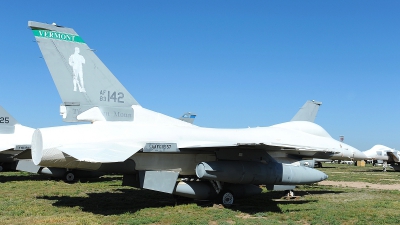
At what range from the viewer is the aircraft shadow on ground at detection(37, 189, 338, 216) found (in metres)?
11.2

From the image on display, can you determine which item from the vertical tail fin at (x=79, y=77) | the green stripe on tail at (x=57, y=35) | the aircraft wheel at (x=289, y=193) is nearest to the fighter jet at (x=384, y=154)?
the aircraft wheel at (x=289, y=193)

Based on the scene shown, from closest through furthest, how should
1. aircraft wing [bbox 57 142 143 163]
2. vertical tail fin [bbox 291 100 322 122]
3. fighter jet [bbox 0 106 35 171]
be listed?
aircraft wing [bbox 57 142 143 163], vertical tail fin [bbox 291 100 322 122], fighter jet [bbox 0 106 35 171]

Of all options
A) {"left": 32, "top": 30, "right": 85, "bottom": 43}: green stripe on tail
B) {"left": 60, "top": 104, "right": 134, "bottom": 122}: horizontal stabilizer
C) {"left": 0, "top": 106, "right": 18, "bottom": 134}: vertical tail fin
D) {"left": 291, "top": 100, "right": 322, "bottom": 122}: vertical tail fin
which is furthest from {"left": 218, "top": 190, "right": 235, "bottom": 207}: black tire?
{"left": 0, "top": 106, "right": 18, "bottom": 134}: vertical tail fin

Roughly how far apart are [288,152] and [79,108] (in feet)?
22.9

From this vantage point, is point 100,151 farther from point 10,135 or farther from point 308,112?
point 10,135

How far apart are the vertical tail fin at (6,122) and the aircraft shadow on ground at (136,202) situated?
379 inches

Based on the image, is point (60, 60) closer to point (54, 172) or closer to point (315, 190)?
point (54, 172)

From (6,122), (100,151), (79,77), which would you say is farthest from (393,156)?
(100,151)

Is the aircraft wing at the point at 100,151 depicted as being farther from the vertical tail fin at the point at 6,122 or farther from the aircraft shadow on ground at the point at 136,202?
the vertical tail fin at the point at 6,122

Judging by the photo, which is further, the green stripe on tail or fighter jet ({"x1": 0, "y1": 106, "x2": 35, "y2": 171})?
fighter jet ({"x1": 0, "y1": 106, "x2": 35, "y2": 171})

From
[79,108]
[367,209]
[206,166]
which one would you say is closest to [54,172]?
[79,108]

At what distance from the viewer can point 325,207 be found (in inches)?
468

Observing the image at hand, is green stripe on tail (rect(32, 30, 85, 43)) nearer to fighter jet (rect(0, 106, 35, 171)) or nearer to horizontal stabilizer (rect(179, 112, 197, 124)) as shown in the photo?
fighter jet (rect(0, 106, 35, 171))

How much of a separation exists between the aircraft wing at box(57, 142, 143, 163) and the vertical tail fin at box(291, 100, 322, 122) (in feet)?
30.4
